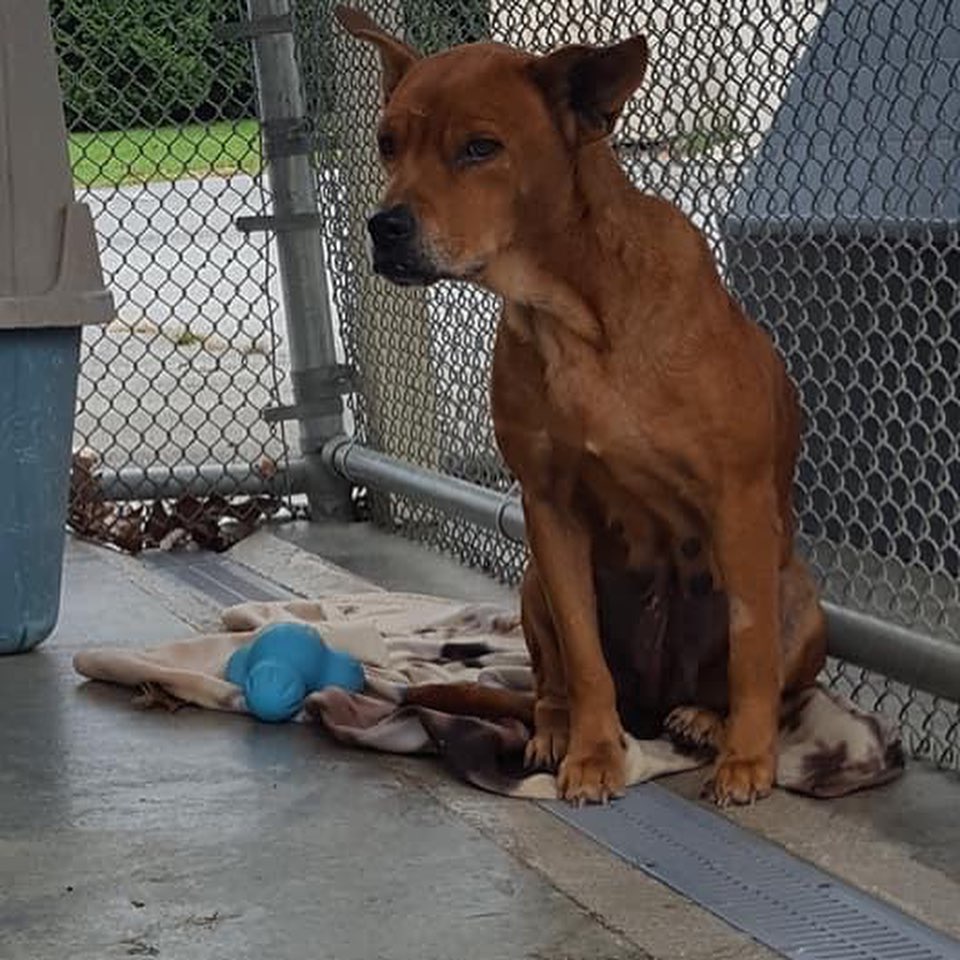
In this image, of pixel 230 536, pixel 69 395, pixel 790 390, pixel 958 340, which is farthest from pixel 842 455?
pixel 230 536

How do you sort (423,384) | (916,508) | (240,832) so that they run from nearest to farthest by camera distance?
(240,832), (916,508), (423,384)

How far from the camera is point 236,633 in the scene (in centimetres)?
482

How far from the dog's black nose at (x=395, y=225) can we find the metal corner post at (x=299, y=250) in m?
3.03

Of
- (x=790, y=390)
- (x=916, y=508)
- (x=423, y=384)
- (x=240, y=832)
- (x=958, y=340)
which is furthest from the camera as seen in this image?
(x=423, y=384)

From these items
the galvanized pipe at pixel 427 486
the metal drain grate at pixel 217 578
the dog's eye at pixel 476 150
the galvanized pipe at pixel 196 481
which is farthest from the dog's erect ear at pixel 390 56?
the galvanized pipe at pixel 196 481

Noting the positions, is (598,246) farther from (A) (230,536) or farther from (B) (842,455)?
(A) (230,536)

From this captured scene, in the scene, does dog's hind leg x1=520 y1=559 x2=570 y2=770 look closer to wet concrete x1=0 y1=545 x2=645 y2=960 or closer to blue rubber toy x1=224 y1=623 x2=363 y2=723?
wet concrete x1=0 y1=545 x2=645 y2=960

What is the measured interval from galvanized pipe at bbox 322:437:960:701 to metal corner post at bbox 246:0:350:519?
3.8 inches

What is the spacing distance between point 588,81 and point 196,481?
3.19 metres

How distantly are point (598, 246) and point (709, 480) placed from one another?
0.44 m

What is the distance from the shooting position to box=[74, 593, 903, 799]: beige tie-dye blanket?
3.92m

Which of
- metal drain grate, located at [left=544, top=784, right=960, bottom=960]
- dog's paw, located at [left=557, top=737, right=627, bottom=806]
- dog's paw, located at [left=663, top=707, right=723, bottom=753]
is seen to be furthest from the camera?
dog's paw, located at [left=663, top=707, right=723, bottom=753]

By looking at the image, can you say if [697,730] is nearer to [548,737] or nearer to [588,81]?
[548,737]

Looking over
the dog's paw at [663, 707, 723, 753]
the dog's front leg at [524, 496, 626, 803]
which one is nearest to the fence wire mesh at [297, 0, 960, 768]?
the dog's paw at [663, 707, 723, 753]
